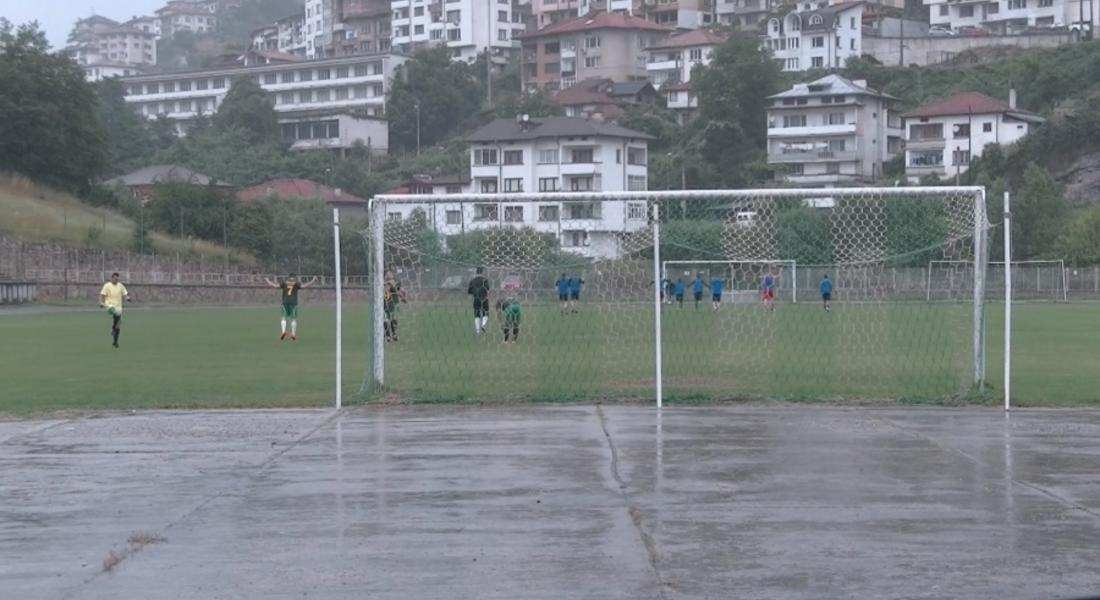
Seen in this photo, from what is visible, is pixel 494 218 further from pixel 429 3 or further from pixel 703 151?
pixel 429 3

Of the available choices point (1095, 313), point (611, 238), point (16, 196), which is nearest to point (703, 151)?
point (16, 196)

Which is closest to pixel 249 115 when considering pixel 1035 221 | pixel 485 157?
pixel 485 157

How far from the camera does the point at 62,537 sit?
9922 millimetres

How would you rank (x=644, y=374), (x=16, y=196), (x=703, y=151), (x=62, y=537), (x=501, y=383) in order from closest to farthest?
1. (x=62, y=537)
2. (x=501, y=383)
3. (x=644, y=374)
4. (x=16, y=196)
5. (x=703, y=151)

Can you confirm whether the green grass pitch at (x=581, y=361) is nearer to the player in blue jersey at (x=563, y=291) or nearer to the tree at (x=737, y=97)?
the player in blue jersey at (x=563, y=291)

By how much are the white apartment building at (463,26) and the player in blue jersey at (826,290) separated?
123828 millimetres

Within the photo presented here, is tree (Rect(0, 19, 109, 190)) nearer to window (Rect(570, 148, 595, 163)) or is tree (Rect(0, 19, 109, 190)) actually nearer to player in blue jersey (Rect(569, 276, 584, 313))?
window (Rect(570, 148, 595, 163))

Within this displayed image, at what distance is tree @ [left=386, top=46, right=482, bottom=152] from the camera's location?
134m

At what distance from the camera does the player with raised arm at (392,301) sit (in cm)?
2370

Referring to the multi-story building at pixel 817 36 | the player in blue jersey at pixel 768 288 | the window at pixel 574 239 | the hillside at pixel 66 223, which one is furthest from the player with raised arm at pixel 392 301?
the multi-story building at pixel 817 36

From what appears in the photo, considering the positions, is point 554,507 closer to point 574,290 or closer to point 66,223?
point 574,290

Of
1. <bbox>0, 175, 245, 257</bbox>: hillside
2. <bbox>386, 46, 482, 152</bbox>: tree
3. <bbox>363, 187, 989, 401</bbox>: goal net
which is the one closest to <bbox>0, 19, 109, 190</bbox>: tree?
<bbox>0, 175, 245, 257</bbox>: hillside

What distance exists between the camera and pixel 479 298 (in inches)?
1030

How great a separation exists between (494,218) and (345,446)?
11.7m
